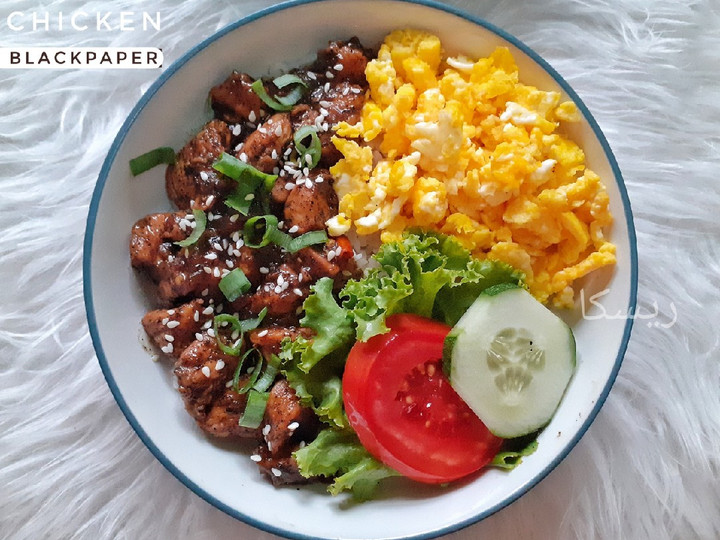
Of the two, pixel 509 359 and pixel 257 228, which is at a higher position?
pixel 257 228

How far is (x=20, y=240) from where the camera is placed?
2.25m

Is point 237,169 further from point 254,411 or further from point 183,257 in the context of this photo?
point 254,411

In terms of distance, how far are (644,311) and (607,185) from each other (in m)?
0.54

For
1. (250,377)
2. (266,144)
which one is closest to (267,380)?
(250,377)

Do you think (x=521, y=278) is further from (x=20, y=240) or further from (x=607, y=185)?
(x=20, y=240)

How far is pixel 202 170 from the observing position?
2.01 m

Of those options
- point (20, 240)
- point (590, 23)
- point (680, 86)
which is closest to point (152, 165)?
point (20, 240)

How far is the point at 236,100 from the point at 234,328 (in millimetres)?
697

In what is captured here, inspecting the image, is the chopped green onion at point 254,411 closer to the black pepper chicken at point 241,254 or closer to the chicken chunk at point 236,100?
the black pepper chicken at point 241,254

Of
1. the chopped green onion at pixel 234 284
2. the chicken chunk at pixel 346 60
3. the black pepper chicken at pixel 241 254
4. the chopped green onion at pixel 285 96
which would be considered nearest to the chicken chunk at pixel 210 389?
the black pepper chicken at pixel 241 254

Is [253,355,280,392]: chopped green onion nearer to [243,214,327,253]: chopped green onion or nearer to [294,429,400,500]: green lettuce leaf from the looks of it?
[294,429,400,500]: green lettuce leaf

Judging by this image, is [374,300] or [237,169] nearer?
[374,300]

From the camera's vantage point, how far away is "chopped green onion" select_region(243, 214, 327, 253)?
1982mm

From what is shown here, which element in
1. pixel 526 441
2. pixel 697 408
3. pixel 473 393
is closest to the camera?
pixel 473 393
